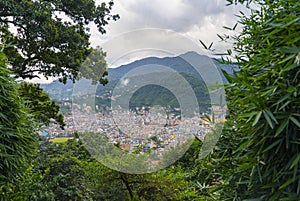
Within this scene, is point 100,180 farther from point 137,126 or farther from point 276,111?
point 276,111

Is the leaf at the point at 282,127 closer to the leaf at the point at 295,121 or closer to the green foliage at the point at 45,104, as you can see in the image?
the leaf at the point at 295,121

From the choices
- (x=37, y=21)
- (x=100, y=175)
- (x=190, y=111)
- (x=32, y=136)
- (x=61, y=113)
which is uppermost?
(x=37, y=21)

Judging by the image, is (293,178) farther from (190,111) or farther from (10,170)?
(190,111)

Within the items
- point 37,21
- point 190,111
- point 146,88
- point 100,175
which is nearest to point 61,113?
point 37,21

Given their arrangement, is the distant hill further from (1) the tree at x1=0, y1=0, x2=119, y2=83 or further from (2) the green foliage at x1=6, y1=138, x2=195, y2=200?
(1) the tree at x1=0, y1=0, x2=119, y2=83

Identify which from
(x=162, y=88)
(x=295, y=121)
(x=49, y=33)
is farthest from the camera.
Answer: (x=49, y=33)

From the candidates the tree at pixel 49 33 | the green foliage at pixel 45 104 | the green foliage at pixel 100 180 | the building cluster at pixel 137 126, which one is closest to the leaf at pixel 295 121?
the building cluster at pixel 137 126

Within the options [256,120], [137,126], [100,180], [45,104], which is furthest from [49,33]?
[256,120]
